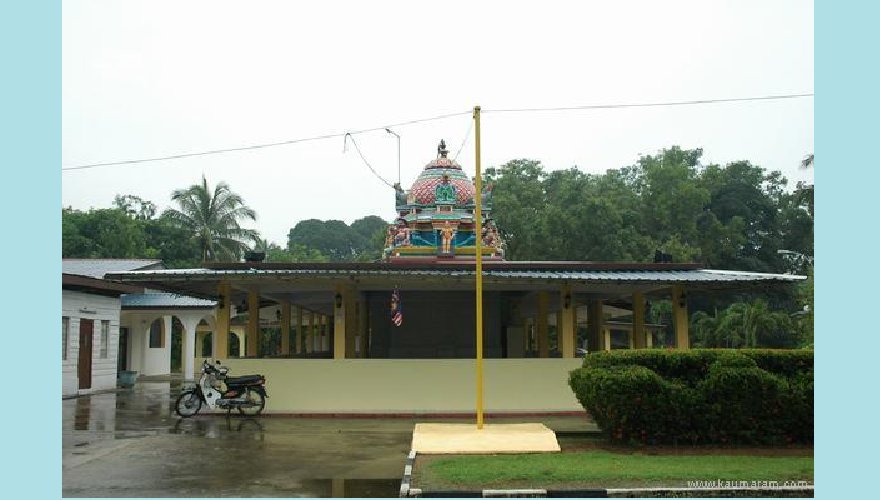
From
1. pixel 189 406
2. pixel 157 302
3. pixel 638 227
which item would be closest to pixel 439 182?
pixel 189 406

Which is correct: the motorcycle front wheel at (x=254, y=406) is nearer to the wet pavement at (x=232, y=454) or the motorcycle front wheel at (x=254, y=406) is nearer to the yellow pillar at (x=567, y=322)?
the wet pavement at (x=232, y=454)

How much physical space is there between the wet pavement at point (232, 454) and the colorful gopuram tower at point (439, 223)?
8.48m

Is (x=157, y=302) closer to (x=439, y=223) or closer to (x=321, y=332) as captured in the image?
(x=321, y=332)

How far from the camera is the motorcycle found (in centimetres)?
1599

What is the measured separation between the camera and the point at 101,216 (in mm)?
47594

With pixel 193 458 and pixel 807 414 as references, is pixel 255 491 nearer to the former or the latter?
pixel 193 458

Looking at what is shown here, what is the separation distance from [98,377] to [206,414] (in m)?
10.6

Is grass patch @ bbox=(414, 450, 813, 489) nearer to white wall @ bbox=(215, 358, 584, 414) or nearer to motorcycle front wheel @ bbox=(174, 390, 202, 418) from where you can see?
white wall @ bbox=(215, 358, 584, 414)

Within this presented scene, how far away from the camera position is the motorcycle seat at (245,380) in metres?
16.1

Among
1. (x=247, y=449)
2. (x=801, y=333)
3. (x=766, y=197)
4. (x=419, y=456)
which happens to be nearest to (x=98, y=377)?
(x=247, y=449)

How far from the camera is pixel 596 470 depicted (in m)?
9.25

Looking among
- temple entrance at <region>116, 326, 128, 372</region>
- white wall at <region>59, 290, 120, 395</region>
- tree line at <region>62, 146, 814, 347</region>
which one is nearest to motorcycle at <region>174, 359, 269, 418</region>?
white wall at <region>59, 290, 120, 395</region>

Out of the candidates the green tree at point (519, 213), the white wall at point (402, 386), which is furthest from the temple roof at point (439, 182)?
the green tree at point (519, 213)

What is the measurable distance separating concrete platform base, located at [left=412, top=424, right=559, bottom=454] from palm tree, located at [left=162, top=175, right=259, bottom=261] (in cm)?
3214
